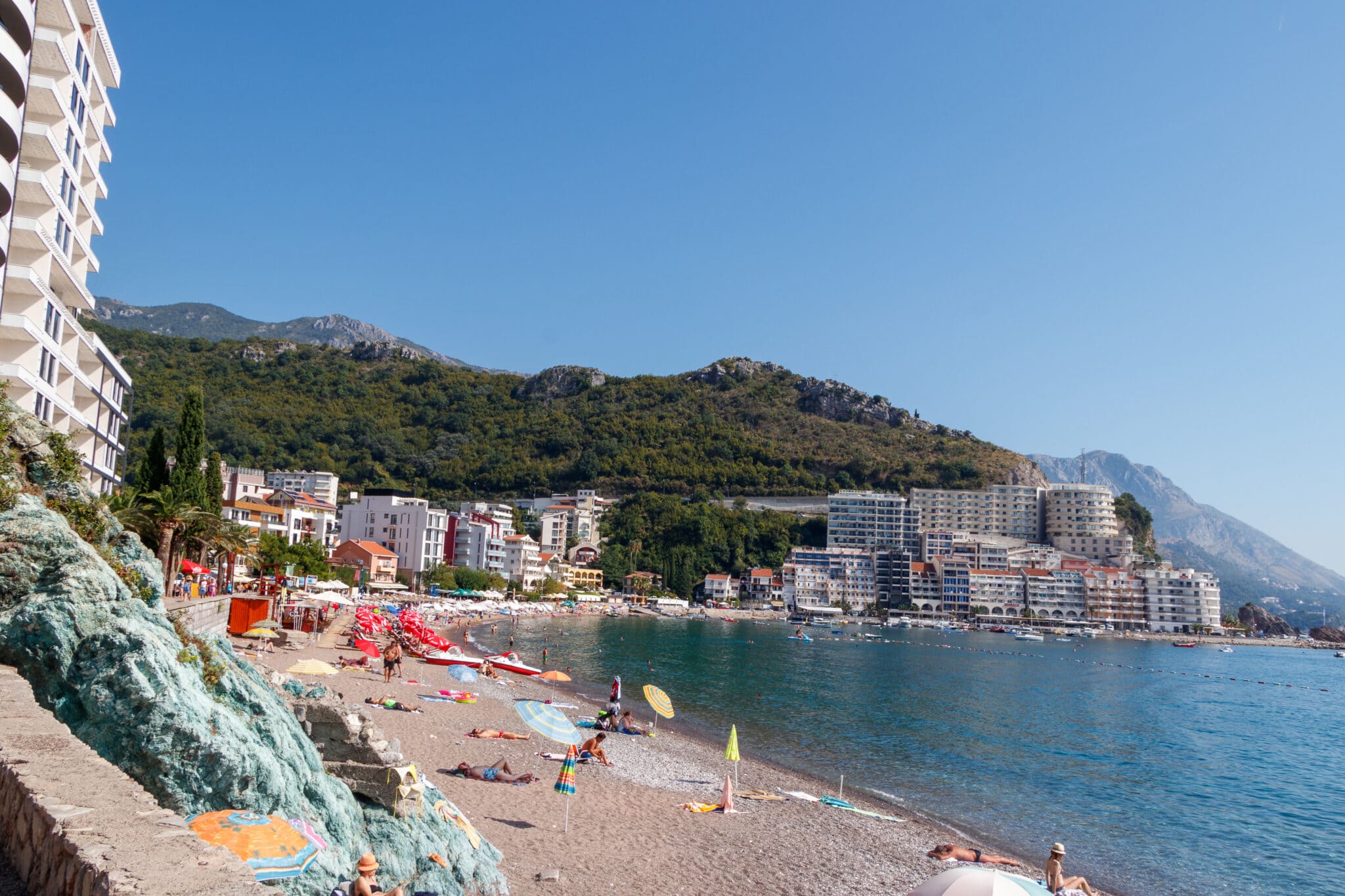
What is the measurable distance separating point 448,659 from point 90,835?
33164mm

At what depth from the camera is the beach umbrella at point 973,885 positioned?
7.14 m

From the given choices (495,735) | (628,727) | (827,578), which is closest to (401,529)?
(827,578)

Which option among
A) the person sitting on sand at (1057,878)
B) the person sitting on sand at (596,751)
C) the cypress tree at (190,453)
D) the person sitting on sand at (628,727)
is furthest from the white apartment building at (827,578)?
the person sitting on sand at (1057,878)

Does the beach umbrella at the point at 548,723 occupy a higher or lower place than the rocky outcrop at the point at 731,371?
lower

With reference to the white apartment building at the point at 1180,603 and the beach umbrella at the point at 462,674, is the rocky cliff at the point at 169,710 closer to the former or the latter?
the beach umbrella at the point at 462,674

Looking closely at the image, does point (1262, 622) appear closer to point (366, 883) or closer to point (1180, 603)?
point (1180, 603)

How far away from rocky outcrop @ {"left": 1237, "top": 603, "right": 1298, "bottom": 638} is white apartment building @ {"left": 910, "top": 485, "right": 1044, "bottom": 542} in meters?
33.6

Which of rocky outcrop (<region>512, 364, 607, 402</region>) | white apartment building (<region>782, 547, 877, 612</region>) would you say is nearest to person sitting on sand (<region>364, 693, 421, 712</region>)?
white apartment building (<region>782, 547, 877, 612</region>)

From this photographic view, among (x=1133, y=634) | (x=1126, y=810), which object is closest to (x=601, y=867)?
(x=1126, y=810)

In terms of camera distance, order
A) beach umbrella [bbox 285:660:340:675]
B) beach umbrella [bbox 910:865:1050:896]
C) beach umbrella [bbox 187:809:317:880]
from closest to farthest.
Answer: beach umbrella [bbox 187:809:317:880] < beach umbrella [bbox 910:865:1050:896] < beach umbrella [bbox 285:660:340:675]

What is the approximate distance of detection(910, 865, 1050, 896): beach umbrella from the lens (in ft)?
23.4

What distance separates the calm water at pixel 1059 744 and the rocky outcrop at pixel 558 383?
10934 cm

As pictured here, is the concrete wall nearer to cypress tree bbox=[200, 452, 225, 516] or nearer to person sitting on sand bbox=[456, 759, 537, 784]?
person sitting on sand bbox=[456, 759, 537, 784]

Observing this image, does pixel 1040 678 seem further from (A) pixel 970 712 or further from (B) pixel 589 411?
(B) pixel 589 411
